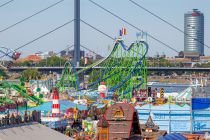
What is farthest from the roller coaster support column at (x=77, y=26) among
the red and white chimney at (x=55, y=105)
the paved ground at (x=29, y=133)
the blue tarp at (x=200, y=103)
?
the paved ground at (x=29, y=133)

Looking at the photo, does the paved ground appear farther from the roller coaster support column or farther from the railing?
the roller coaster support column

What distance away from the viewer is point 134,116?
26.6m

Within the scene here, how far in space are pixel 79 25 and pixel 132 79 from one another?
2167 centimetres

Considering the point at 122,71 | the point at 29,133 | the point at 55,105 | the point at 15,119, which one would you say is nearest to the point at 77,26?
the point at 122,71

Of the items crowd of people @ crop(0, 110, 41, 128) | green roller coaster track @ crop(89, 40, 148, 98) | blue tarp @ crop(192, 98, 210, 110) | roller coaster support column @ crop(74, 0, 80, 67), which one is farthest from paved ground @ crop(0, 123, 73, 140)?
roller coaster support column @ crop(74, 0, 80, 67)

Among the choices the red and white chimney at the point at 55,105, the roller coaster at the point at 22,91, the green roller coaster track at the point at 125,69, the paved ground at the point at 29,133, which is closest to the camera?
the paved ground at the point at 29,133

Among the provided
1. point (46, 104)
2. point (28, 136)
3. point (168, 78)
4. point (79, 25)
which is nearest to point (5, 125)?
point (28, 136)

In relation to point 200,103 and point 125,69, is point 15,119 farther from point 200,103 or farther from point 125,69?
point 125,69

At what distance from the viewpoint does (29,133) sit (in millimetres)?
23516

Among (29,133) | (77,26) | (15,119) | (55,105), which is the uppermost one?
(77,26)

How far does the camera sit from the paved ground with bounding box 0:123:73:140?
22456mm

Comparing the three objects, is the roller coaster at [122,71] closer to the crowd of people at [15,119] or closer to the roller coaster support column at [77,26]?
the roller coaster support column at [77,26]

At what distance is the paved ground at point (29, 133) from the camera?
22456mm

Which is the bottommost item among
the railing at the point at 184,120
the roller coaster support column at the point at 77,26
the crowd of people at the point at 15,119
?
the railing at the point at 184,120
